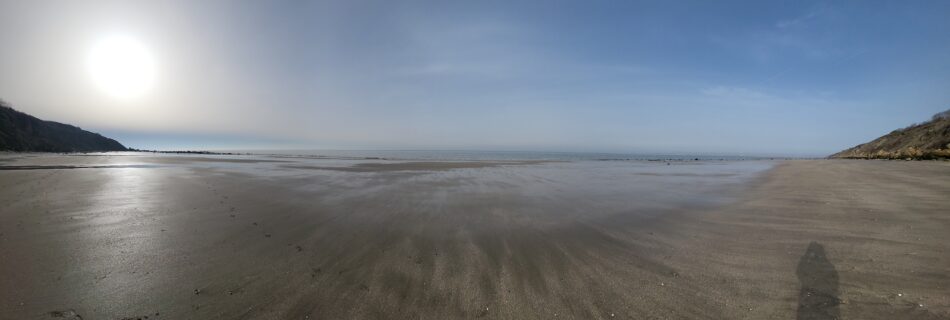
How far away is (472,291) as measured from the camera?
419cm

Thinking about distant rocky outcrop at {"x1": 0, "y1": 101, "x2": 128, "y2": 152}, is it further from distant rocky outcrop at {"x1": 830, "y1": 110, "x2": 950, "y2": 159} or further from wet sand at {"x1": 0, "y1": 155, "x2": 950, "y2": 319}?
distant rocky outcrop at {"x1": 830, "y1": 110, "x2": 950, "y2": 159}

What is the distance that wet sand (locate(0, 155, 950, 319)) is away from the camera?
12.3ft

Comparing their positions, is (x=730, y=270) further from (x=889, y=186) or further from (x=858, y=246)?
(x=889, y=186)

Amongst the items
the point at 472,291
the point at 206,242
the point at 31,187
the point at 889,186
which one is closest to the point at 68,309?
the point at 206,242

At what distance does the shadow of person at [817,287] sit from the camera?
3.51 metres

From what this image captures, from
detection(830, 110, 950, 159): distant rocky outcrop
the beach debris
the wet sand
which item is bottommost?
the beach debris

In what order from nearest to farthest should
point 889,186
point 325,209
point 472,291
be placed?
point 472,291
point 325,209
point 889,186

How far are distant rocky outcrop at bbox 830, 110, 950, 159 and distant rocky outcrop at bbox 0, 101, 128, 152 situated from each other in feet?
383

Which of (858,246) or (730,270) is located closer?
(730,270)

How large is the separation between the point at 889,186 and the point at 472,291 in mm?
16853

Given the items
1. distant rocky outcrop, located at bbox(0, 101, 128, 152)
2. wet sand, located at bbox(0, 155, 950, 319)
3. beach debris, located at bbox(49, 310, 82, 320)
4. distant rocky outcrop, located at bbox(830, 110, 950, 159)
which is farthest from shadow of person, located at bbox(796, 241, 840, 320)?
distant rocky outcrop, located at bbox(0, 101, 128, 152)

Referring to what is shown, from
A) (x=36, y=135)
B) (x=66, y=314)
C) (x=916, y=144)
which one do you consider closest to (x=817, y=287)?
(x=66, y=314)

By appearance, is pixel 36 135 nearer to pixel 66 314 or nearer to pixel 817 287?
pixel 66 314

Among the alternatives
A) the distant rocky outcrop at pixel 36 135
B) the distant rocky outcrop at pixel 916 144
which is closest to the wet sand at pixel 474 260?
the distant rocky outcrop at pixel 916 144
